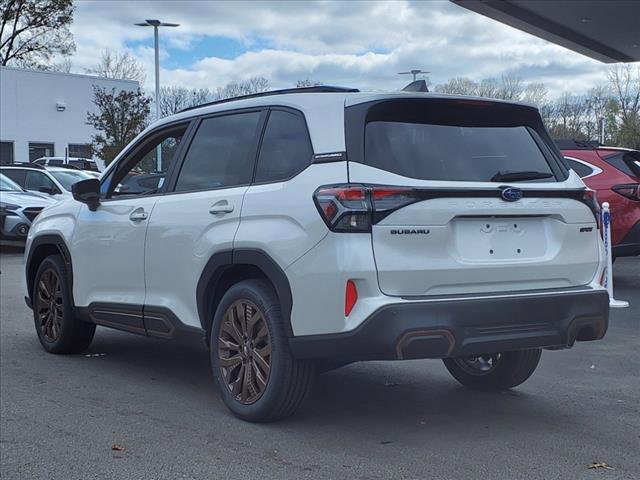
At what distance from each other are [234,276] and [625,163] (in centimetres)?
722

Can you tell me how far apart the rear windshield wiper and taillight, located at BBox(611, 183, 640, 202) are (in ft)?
19.7

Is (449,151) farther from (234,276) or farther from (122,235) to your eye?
(122,235)

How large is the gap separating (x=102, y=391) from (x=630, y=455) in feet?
11.4

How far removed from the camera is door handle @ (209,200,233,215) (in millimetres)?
5306

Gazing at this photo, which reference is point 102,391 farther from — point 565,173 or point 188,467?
point 565,173

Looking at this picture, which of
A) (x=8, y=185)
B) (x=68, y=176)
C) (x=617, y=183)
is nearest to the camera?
(x=617, y=183)

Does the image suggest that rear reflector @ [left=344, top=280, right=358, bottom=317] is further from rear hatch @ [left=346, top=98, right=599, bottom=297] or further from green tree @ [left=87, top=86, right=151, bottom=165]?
green tree @ [left=87, top=86, right=151, bottom=165]

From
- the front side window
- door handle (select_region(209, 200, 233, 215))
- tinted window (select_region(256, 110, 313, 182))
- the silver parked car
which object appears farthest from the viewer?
the silver parked car

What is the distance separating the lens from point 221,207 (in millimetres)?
5371

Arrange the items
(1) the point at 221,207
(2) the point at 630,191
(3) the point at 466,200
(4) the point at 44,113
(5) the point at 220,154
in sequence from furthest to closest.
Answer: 1. (4) the point at 44,113
2. (2) the point at 630,191
3. (5) the point at 220,154
4. (1) the point at 221,207
5. (3) the point at 466,200

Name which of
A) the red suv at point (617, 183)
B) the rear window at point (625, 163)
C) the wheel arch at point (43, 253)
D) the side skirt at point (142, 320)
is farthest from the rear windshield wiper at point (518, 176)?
the rear window at point (625, 163)

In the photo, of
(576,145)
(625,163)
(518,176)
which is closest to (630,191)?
(625,163)

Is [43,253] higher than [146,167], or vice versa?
[146,167]

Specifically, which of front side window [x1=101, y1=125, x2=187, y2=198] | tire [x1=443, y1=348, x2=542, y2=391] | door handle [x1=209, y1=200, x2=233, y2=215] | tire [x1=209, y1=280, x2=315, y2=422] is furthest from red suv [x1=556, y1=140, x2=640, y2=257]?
tire [x1=209, y1=280, x2=315, y2=422]
